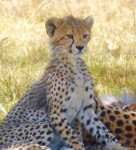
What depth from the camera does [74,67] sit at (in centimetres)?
438

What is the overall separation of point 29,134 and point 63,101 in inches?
12.1

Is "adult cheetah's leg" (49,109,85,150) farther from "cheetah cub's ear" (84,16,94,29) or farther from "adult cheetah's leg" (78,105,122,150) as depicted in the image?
"cheetah cub's ear" (84,16,94,29)

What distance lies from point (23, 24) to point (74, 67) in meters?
3.33

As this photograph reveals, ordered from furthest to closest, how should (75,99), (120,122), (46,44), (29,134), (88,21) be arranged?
(46,44) < (120,122) < (88,21) < (75,99) < (29,134)

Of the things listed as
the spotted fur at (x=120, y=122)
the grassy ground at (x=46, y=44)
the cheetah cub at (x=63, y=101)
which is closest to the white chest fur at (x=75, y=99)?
the cheetah cub at (x=63, y=101)

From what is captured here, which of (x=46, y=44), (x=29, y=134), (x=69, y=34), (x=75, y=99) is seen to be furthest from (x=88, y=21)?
(x=46, y=44)

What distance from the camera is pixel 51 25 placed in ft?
14.3

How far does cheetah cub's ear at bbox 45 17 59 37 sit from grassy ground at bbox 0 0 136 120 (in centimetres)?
90

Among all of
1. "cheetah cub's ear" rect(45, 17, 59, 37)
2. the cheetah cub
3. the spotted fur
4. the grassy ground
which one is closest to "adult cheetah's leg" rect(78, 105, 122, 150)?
the cheetah cub

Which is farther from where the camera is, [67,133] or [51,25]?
[51,25]

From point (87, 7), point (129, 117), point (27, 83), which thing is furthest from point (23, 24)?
point (129, 117)

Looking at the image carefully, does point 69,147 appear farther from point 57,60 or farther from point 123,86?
point 123,86

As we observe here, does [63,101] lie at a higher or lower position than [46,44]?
lower

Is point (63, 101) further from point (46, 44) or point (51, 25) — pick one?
point (46, 44)
